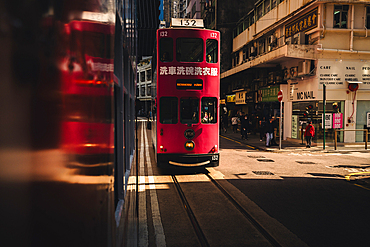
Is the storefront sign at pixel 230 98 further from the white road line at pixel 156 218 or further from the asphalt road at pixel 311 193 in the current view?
the white road line at pixel 156 218

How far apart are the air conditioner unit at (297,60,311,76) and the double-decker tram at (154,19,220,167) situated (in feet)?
36.3

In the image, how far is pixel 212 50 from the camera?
9594 millimetres

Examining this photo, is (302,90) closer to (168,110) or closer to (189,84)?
(189,84)

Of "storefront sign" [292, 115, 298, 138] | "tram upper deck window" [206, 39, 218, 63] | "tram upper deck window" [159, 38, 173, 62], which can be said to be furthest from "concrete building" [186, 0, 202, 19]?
"tram upper deck window" [159, 38, 173, 62]

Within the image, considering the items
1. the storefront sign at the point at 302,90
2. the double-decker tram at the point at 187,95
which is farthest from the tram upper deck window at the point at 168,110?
the storefront sign at the point at 302,90

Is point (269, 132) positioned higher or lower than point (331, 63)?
lower

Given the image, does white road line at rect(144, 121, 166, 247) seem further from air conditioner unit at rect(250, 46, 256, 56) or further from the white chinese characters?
air conditioner unit at rect(250, 46, 256, 56)

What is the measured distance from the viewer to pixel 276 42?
22797 mm

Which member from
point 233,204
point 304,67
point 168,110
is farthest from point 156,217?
A: point 304,67

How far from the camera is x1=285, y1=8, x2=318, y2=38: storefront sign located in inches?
723

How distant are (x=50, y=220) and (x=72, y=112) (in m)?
0.31

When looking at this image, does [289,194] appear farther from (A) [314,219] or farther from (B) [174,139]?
(B) [174,139]

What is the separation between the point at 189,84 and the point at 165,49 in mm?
1309

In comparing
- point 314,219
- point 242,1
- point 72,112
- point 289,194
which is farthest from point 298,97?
point 242,1
